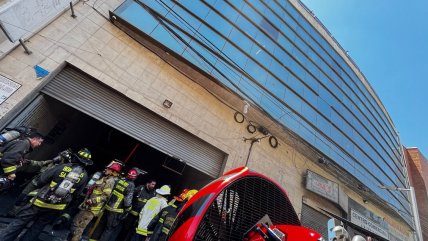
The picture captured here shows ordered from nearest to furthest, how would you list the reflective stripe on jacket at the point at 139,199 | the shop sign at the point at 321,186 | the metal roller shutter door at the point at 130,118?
the reflective stripe on jacket at the point at 139,199 → the metal roller shutter door at the point at 130,118 → the shop sign at the point at 321,186

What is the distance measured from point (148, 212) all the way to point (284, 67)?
11.0 m

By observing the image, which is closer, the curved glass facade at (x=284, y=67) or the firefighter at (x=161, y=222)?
the firefighter at (x=161, y=222)

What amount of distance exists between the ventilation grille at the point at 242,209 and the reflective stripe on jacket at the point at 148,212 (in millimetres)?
4042

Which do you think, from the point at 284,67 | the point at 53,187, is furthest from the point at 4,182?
the point at 284,67

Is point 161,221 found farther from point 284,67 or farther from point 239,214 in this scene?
point 284,67

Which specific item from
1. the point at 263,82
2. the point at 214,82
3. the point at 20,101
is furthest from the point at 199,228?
the point at 263,82

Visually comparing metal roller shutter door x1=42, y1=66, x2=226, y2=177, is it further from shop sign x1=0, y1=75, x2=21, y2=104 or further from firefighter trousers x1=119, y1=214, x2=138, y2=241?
firefighter trousers x1=119, y1=214, x2=138, y2=241

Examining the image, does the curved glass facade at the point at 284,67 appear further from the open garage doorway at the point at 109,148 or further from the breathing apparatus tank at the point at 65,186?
the breathing apparatus tank at the point at 65,186

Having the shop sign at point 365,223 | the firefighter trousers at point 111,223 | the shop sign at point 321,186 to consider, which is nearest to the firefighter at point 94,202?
the firefighter trousers at point 111,223

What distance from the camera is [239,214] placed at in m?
1.93

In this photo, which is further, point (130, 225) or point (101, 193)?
point (130, 225)

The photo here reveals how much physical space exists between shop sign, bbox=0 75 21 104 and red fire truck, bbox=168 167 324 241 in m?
5.68

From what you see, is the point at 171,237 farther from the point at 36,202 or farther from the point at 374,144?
the point at 374,144

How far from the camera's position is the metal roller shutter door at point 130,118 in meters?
6.45
